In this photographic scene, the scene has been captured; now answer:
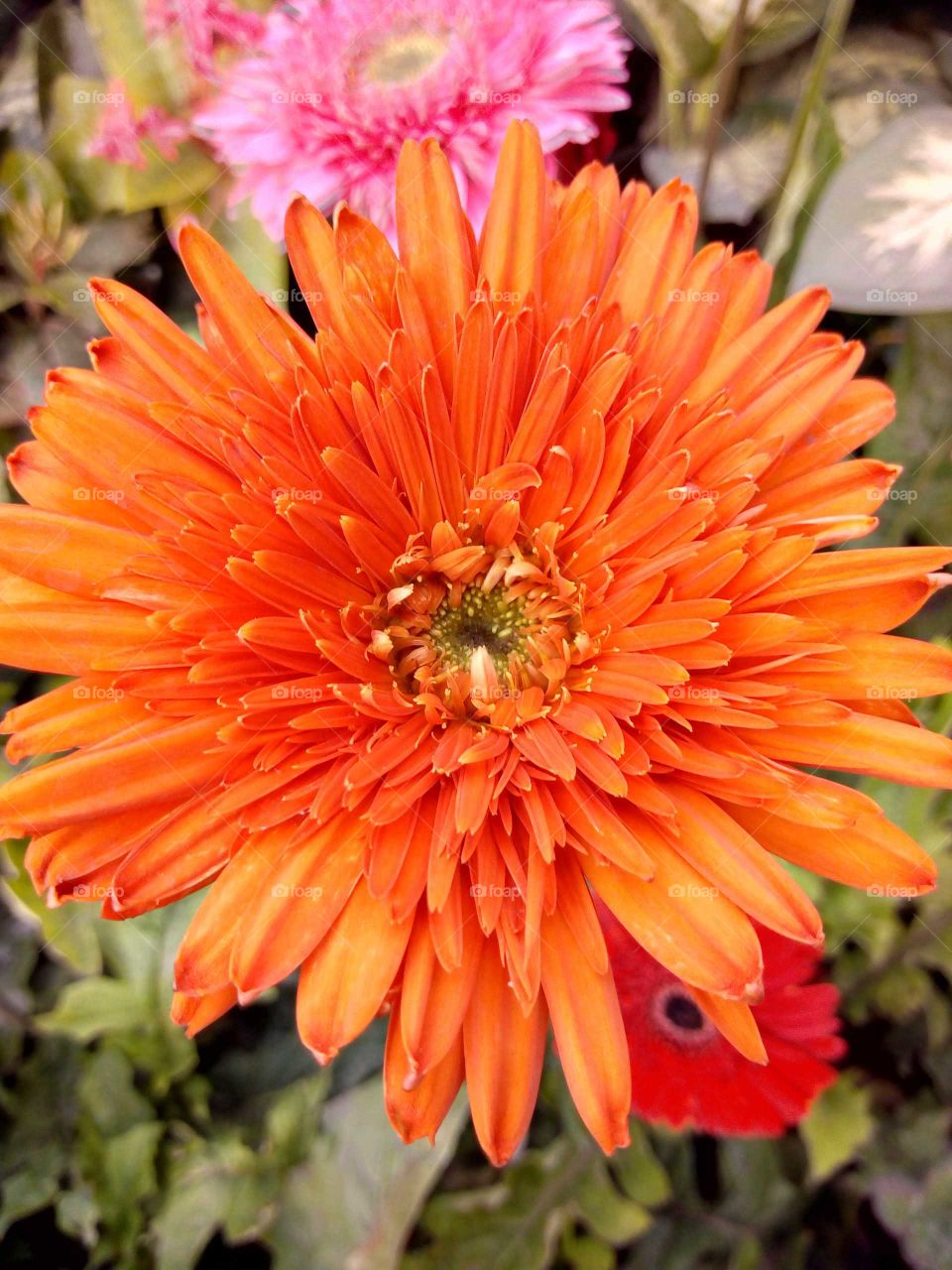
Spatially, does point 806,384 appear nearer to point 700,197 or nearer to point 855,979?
point 700,197

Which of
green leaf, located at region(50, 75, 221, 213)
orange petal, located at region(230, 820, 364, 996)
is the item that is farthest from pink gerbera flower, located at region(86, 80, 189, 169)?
orange petal, located at region(230, 820, 364, 996)

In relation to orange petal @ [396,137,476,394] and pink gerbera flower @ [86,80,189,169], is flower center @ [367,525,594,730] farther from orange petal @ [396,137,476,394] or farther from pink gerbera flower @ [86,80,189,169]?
pink gerbera flower @ [86,80,189,169]

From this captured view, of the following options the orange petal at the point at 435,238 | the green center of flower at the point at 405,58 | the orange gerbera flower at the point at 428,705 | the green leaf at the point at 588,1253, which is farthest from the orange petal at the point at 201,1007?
the green center of flower at the point at 405,58

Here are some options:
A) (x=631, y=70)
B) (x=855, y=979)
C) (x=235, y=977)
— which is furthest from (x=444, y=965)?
(x=631, y=70)

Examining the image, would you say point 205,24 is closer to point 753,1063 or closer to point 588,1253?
point 753,1063

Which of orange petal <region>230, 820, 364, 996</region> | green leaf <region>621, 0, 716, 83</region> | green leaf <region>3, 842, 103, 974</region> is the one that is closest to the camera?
orange petal <region>230, 820, 364, 996</region>
